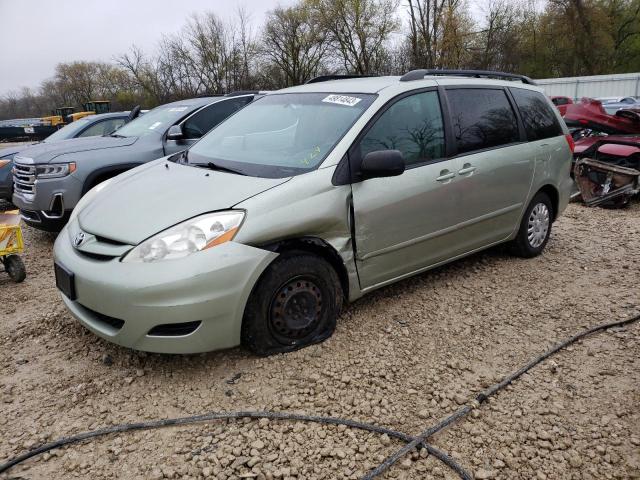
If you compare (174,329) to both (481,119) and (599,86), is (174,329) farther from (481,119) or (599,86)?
(599,86)

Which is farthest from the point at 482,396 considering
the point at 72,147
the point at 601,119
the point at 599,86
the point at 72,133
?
the point at 599,86

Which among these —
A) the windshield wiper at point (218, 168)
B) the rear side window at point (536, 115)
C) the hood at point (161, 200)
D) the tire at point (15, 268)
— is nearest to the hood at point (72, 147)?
the tire at point (15, 268)

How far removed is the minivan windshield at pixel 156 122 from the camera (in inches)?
254

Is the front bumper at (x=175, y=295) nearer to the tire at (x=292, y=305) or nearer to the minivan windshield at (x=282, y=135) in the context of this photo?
the tire at (x=292, y=305)

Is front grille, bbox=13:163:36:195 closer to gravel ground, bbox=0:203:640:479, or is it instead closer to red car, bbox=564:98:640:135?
gravel ground, bbox=0:203:640:479

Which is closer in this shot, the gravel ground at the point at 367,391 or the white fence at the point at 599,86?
the gravel ground at the point at 367,391

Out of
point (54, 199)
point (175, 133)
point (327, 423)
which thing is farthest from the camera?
point (175, 133)

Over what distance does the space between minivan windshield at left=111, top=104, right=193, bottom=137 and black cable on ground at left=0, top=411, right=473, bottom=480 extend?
4.60 metres

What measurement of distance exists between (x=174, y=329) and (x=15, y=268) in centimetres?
283

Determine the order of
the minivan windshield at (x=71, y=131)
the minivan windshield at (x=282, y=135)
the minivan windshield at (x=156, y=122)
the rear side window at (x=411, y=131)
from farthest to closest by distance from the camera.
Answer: the minivan windshield at (x=71, y=131), the minivan windshield at (x=156, y=122), the rear side window at (x=411, y=131), the minivan windshield at (x=282, y=135)

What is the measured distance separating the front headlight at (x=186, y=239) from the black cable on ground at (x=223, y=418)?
866 mm

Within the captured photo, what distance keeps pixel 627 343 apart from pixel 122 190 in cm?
364

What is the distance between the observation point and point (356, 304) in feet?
12.8

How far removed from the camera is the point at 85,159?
578cm
